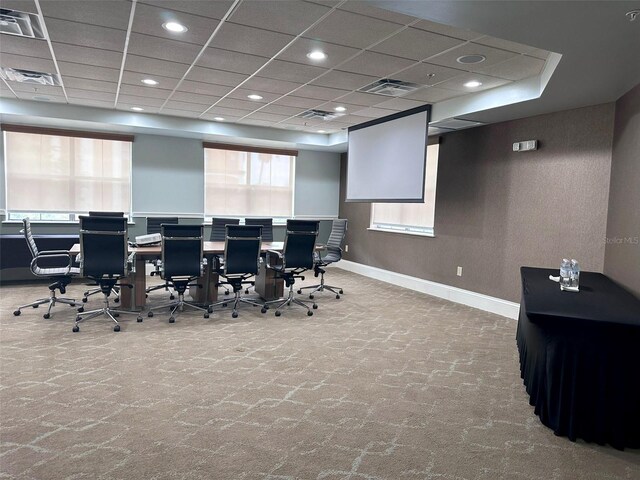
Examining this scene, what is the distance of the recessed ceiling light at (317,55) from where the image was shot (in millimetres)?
3882

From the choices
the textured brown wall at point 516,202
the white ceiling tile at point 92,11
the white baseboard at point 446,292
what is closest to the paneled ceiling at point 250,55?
the white ceiling tile at point 92,11

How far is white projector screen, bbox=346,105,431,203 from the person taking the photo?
230 inches

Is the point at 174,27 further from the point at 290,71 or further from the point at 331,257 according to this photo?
the point at 331,257

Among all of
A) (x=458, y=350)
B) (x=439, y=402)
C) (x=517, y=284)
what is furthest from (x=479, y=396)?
(x=517, y=284)

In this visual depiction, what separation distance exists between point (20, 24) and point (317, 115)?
4.01 metres

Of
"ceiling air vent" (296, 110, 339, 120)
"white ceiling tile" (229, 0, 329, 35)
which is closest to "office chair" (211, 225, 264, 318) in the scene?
"white ceiling tile" (229, 0, 329, 35)

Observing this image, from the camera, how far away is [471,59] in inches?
154

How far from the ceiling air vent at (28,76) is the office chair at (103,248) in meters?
2.09

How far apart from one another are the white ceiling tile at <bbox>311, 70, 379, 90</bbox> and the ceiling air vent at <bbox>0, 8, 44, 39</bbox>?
265 centimetres

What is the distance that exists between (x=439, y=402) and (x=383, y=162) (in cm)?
431

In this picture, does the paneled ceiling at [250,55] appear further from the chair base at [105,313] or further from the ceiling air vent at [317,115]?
the chair base at [105,313]

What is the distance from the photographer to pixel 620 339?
2355 millimetres

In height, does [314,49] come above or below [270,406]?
above

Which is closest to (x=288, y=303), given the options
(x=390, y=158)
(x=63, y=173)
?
(x=390, y=158)
